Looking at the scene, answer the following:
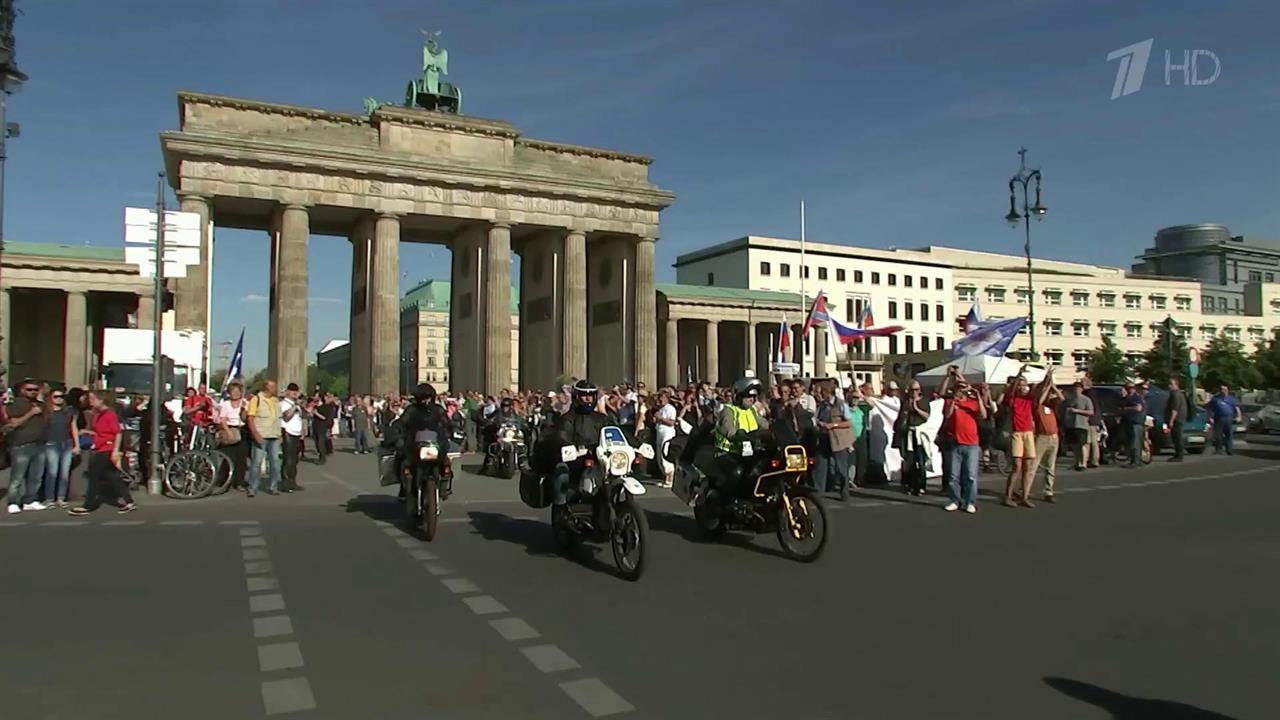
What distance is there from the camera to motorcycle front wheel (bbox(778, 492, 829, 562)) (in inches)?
354

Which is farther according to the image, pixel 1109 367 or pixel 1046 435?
pixel 1109 367

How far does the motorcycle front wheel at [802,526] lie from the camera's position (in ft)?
29.5

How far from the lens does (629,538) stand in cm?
823

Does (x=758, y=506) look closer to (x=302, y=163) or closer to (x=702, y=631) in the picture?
(x=702, y=631)

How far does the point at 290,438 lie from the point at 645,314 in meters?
41.8

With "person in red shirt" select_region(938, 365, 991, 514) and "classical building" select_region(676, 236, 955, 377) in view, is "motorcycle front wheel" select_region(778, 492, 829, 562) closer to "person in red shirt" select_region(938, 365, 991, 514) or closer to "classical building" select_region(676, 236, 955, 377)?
"person in red shirt" select_region(938, 365, 991, 514)

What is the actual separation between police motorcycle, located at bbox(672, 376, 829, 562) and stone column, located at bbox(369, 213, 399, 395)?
42312 millimetres

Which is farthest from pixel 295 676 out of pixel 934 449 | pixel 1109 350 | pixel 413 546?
pixel 1109 350

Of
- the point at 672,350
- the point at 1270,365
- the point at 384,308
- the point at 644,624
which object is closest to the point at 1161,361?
the point at 1270,365

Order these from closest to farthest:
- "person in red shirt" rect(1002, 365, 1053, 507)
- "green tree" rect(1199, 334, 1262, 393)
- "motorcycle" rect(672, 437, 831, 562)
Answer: "motorcycle" rect(672, 437, 831, 562) < "person in red shirt" rect(1002, 365, 1053, 507) < "green tree" rect(1199, 334, 1262, 393)

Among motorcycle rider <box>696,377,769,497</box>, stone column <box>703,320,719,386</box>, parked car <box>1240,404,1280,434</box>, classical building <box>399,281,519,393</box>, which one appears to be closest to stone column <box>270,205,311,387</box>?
stone column <box>703,320,719,386</box>

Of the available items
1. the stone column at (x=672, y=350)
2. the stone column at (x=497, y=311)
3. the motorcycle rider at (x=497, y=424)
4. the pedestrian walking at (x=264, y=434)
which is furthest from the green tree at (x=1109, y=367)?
the pedestrian walking at (x=264, y=434)

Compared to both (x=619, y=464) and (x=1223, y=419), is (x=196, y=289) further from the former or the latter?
(x=619, y=464)

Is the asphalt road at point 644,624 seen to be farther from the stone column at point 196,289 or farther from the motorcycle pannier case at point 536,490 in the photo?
the stone column at point 196,289
